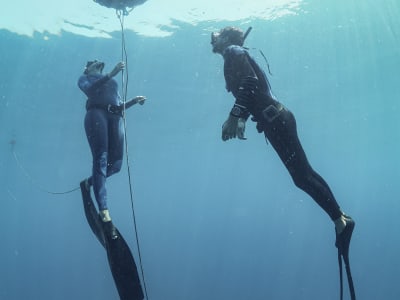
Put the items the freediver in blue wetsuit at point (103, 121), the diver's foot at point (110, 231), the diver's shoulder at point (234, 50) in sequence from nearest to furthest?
the diver's shoulder at point (234, 50) < the diver's foot at point (110, 231) < the freediver in blue wetsuit at point (103, 121)

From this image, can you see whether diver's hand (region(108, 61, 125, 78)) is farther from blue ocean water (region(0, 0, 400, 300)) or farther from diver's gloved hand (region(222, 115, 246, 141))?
blue ocean water (region(0, 0, 400, 300))

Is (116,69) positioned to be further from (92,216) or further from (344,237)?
(344,237)

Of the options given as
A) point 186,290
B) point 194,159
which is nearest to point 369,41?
point 186,290

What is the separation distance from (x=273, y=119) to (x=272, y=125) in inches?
3.1

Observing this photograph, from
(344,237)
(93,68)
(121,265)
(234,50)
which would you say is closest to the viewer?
(344,237)

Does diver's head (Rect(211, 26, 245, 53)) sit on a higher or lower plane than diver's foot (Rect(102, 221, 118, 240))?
higher

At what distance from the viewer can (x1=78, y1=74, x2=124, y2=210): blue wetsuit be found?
5680 millimetres

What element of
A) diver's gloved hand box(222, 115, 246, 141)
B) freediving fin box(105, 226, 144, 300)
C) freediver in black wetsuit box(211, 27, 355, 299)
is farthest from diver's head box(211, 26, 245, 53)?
freediving fin box(105, 226, 144, 300)

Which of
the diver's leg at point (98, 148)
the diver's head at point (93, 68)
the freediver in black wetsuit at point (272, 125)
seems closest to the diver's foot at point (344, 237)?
the freediver in black wetsuit at point (272, 125)

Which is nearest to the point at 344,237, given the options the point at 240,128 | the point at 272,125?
the point at 272,125

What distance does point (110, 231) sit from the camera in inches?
199

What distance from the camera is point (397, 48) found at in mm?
24984

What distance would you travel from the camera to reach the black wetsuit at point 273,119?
14.1 ft

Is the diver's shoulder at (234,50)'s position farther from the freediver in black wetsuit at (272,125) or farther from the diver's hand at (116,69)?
the diver's hand at (116,69)
